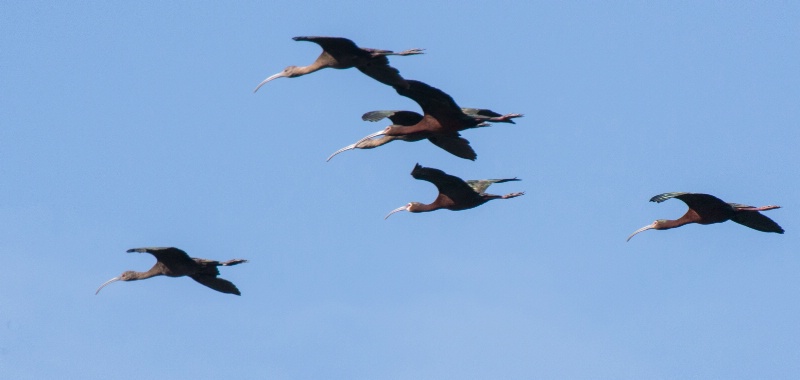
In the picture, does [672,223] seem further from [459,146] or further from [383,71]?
[383,71]

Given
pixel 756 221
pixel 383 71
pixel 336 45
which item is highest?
pixel 336 45

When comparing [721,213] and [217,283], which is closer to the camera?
[721,213]

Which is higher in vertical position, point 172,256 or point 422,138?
point 422,138

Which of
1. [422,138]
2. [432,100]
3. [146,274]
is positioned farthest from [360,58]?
[146,274]

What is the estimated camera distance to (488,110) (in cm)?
3688

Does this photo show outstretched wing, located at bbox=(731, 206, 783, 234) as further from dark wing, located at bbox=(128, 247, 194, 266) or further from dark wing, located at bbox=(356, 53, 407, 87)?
dark wing, located at bbox=(128, 247, 194, 266)

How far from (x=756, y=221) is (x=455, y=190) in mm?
6007

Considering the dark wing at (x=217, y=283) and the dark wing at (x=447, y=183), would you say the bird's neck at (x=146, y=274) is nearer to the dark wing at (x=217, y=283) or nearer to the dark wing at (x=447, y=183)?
the dark wing at (x=217, y=283)

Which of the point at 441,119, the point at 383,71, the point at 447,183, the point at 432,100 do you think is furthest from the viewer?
the point at 447,183

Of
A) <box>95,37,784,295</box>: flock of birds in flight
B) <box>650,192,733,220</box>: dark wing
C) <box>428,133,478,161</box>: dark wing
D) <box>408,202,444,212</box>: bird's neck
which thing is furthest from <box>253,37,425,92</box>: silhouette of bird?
<box>650,192,733,220</box>: dark wing

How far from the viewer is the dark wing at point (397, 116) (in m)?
37.0

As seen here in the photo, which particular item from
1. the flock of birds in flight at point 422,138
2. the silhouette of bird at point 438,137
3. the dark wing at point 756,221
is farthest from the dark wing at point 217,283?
the dark wing at point 756,221

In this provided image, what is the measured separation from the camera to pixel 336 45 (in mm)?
33781

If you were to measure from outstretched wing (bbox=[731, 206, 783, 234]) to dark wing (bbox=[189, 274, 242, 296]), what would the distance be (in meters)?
10.1
